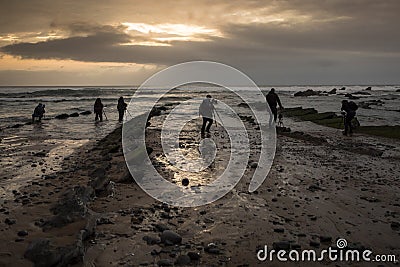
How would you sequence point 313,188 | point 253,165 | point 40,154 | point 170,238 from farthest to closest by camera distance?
point 40,154
point 253,165
point 313,188
point 170,238

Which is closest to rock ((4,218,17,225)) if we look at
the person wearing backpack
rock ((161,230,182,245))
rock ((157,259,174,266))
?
rock ((161,230,182,245))

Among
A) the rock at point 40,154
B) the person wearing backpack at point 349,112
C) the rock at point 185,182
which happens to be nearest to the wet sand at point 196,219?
the rock at point 185,182

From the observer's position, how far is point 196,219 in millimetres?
8227

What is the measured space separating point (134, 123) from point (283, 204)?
69.9 ft

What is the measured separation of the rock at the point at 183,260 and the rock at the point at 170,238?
65cm

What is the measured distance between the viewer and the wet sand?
6445 millimetres

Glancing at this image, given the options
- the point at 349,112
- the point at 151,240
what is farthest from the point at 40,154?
the point at 349,112

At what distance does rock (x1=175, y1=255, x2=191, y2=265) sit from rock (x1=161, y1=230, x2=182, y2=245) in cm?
65

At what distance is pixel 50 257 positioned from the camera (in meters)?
5.99

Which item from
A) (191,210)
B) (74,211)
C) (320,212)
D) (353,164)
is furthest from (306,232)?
(353,164)

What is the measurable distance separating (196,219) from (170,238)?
1330mm

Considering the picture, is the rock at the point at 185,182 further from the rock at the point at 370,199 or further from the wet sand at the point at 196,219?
the rock at the point at 370,199

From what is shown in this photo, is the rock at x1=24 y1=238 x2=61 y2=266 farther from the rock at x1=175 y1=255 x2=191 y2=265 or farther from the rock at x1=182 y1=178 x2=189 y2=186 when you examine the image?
the rock at x1=182 y1=178 x2=189 y2=186

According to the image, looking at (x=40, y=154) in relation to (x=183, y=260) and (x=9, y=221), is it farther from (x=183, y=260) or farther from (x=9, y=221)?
(x=183, y=260)
